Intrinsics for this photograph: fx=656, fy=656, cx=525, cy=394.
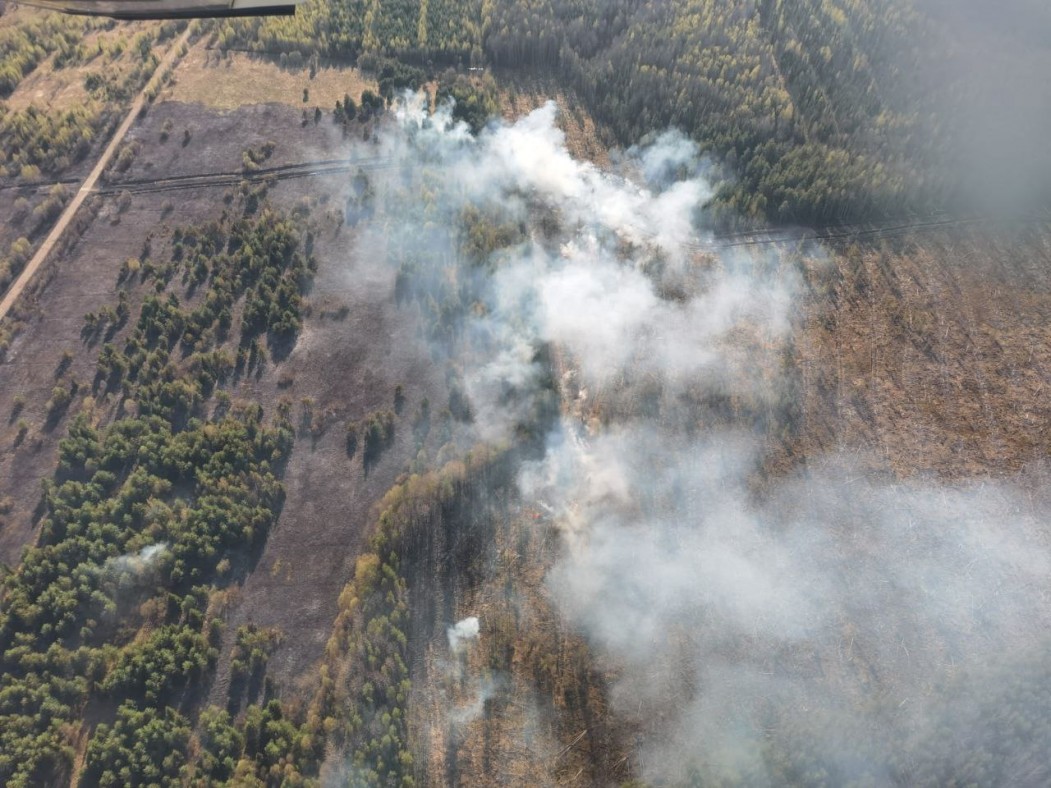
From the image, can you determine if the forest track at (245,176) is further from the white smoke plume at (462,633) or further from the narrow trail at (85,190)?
the white smoke plume at (462,633)

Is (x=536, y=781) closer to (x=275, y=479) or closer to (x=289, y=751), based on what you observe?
(x=289, y=751)

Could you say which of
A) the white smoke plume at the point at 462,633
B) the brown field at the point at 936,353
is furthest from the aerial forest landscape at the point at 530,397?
the brown field at the point at 936,353

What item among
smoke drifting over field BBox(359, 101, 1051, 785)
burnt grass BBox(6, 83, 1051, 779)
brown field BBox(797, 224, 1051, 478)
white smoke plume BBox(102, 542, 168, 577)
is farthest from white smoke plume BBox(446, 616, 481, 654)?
brown field BBox(797, 224, 1051, 478)

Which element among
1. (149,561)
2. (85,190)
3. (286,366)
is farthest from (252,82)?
(149,561)

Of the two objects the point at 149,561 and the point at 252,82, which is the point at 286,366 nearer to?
the point at 149,561

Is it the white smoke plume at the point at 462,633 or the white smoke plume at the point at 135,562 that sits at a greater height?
the white smoke plume at the point at 462,633

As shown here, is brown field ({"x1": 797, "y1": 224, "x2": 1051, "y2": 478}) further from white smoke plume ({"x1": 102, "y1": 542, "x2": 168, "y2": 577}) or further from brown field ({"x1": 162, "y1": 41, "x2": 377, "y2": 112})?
brown field ({"x1": 162, "y1": 41, "x2": 377, "y2": 112})
